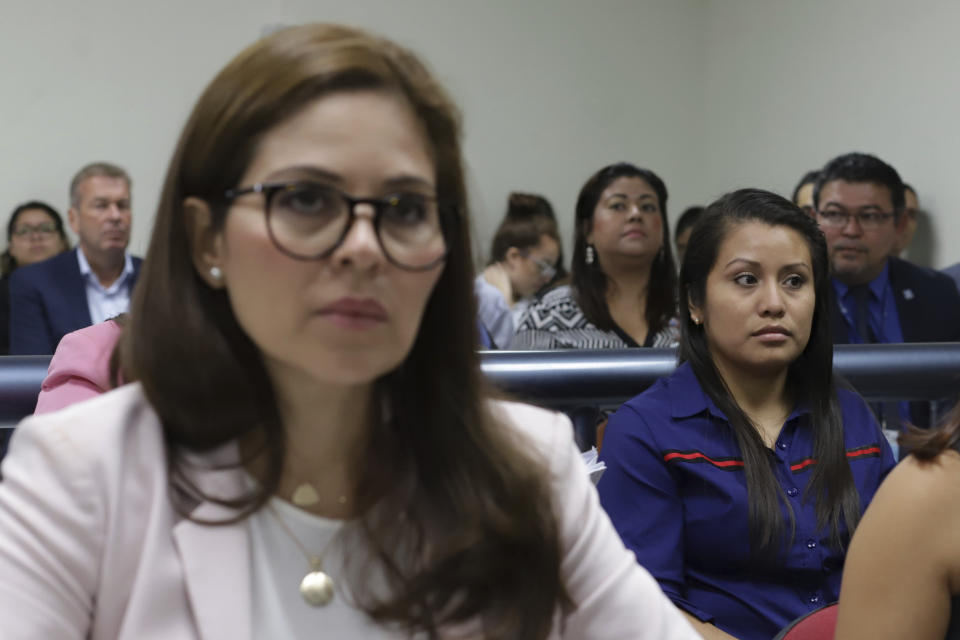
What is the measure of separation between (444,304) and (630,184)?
9.01ft

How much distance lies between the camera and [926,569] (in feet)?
4.33

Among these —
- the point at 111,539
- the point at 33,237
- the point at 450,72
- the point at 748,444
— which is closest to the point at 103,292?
the point at 33,237

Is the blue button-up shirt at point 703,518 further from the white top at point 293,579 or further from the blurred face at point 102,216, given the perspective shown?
the blurred face at point 102,216

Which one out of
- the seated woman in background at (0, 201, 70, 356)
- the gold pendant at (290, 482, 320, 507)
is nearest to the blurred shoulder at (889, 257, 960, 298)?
the gold pendant at (290, 482, 320, 507)

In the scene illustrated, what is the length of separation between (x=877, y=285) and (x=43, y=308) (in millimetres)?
3294

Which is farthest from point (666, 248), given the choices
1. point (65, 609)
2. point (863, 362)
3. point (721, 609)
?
point (65, 609)

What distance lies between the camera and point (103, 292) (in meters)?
4.77

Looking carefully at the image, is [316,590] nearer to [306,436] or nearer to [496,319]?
[306,436]

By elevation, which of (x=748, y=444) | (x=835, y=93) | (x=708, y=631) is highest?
(x=835, y=93)

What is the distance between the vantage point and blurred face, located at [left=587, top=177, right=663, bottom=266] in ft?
12.2

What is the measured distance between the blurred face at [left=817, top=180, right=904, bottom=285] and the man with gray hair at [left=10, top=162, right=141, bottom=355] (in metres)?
2.77

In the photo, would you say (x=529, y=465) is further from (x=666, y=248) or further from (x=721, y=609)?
(x=666, y=248)

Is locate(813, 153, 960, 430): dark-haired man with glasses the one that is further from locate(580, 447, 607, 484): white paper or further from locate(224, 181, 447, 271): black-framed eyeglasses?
locate(224, 181, 447, 271): black-framed eyeglasses

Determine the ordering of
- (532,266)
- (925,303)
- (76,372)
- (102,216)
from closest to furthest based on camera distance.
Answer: (76,372), (925,303), (102,216), (532,266)
